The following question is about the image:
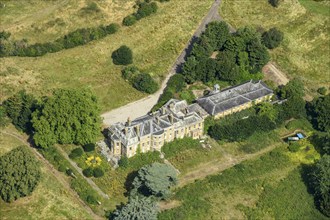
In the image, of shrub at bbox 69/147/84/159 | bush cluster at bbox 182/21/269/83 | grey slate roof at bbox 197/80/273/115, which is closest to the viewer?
shrub at bbox 69/147/84/159

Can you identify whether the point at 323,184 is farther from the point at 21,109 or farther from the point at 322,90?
the point at 21,109

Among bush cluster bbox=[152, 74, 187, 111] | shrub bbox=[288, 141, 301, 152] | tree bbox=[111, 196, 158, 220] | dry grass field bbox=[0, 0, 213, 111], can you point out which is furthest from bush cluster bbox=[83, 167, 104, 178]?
shrub bbox=[288, 141, 301, 152]

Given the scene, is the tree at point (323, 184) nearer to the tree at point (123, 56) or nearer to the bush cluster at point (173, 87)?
the bush cluster at point (173, 87)

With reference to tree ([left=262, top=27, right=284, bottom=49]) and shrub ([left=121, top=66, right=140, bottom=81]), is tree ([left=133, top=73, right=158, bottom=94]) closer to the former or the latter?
shrub ([left=121, top=66, right=140, bottom=81])

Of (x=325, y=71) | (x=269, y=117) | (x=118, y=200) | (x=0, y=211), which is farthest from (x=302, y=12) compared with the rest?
(x=0, y=211)

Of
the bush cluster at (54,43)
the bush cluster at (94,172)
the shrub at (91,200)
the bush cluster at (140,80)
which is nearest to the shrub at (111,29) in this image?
the bush cluster at (54,43)

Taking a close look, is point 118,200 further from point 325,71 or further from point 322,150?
point 325,71
